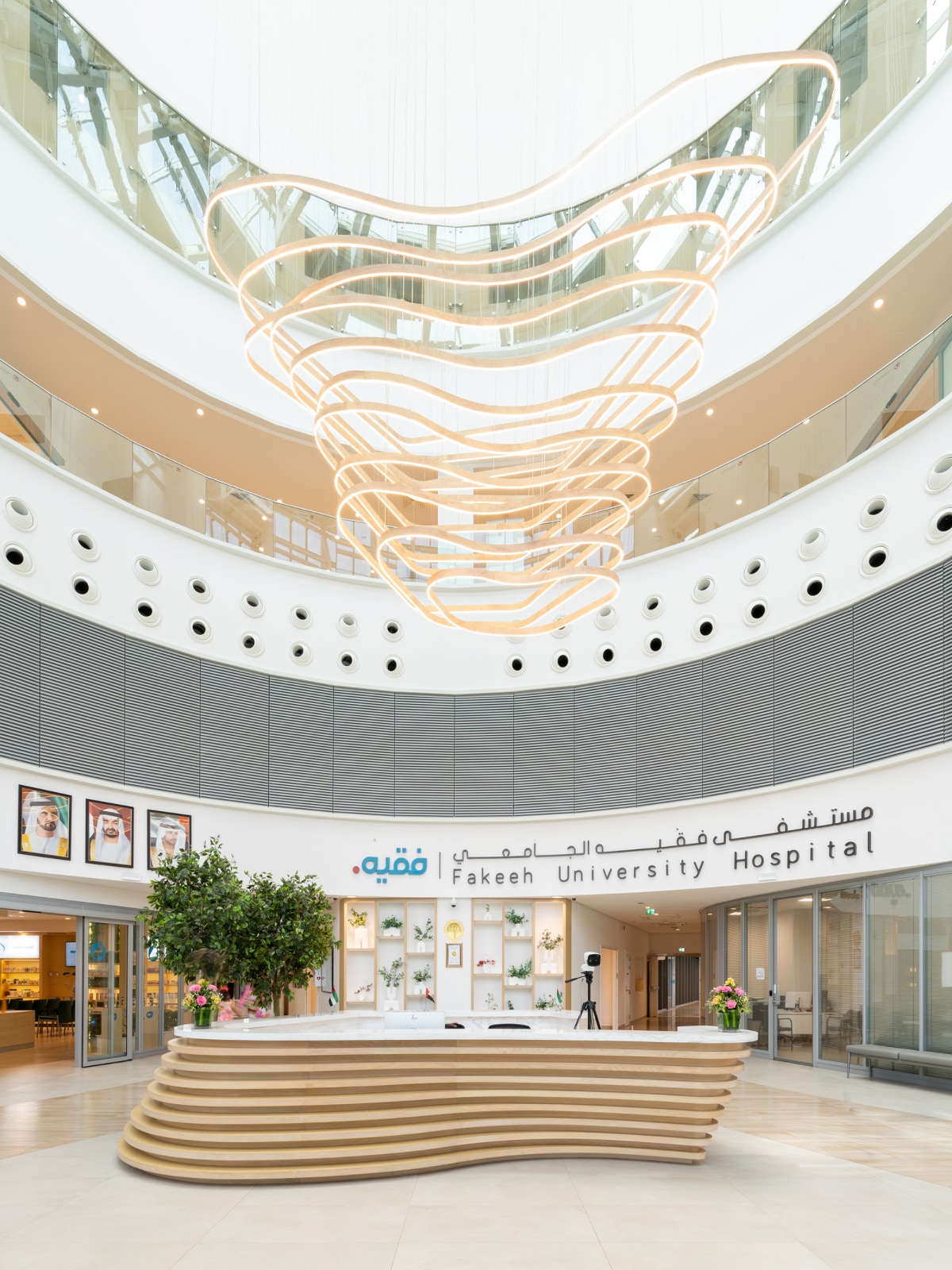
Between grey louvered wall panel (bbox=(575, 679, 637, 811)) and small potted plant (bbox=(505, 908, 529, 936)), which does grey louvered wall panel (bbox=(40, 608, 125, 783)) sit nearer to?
small potted plant (bbox=(505, 908, 529, 936))

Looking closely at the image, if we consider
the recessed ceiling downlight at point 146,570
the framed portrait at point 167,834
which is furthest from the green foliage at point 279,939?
the recessed ceiling downlight at point 146,570

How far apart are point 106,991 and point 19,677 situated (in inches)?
190

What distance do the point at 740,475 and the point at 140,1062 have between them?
40.8ft

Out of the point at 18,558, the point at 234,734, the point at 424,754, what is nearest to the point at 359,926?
the point at 424,754

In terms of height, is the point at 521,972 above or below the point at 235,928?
below

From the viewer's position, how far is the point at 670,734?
17.0 meters

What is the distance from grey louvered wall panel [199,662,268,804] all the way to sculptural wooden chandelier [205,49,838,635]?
317cm

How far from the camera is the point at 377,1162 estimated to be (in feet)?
26.6

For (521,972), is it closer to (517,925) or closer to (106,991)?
(517,925)

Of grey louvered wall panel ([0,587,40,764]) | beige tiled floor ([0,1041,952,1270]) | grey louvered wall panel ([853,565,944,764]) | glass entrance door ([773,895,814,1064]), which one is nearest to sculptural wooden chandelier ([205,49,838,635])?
grey louvered wall panel ([853,565,944,764])

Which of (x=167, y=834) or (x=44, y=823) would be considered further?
(x=167, y=834)

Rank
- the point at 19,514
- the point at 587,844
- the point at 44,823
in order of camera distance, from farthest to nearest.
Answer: the point at 587,844
the point at 19,514
the point at 44,823

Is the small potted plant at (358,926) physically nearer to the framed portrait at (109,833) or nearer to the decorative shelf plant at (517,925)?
the decorative shelf plant at (517,925)

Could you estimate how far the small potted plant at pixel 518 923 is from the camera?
61.6 feet
